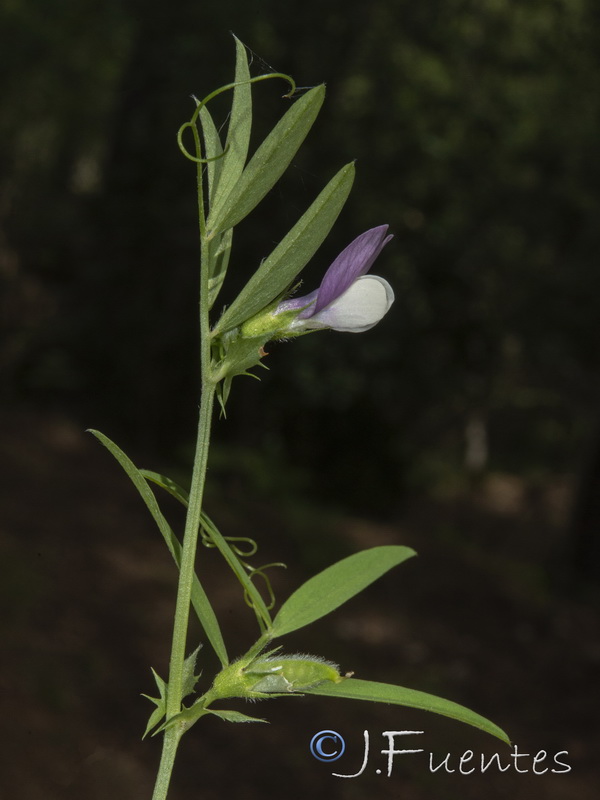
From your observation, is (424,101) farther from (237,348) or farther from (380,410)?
(237,348)

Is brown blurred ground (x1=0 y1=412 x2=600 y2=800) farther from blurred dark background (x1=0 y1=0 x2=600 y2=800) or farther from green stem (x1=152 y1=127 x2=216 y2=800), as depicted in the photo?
green stem (x1=152 y1=127 x2=216 y2=800)

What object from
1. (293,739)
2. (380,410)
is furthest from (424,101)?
(293,739)

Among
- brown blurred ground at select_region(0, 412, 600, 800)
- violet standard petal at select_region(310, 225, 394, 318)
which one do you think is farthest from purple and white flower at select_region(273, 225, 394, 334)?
brown blurred ground at select_region(0, 412, 600, 800)

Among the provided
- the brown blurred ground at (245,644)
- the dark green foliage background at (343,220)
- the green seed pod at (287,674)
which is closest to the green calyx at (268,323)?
the green seed pod at (287,674)

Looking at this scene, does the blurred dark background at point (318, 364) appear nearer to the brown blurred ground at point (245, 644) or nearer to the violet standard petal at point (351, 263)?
the brown blurred ground at point (245, 644)

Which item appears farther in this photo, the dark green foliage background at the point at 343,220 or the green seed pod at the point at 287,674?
the dark green foliage background at the point at 343,220

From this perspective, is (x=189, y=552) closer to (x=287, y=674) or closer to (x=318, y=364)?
(x=287, y=674)
